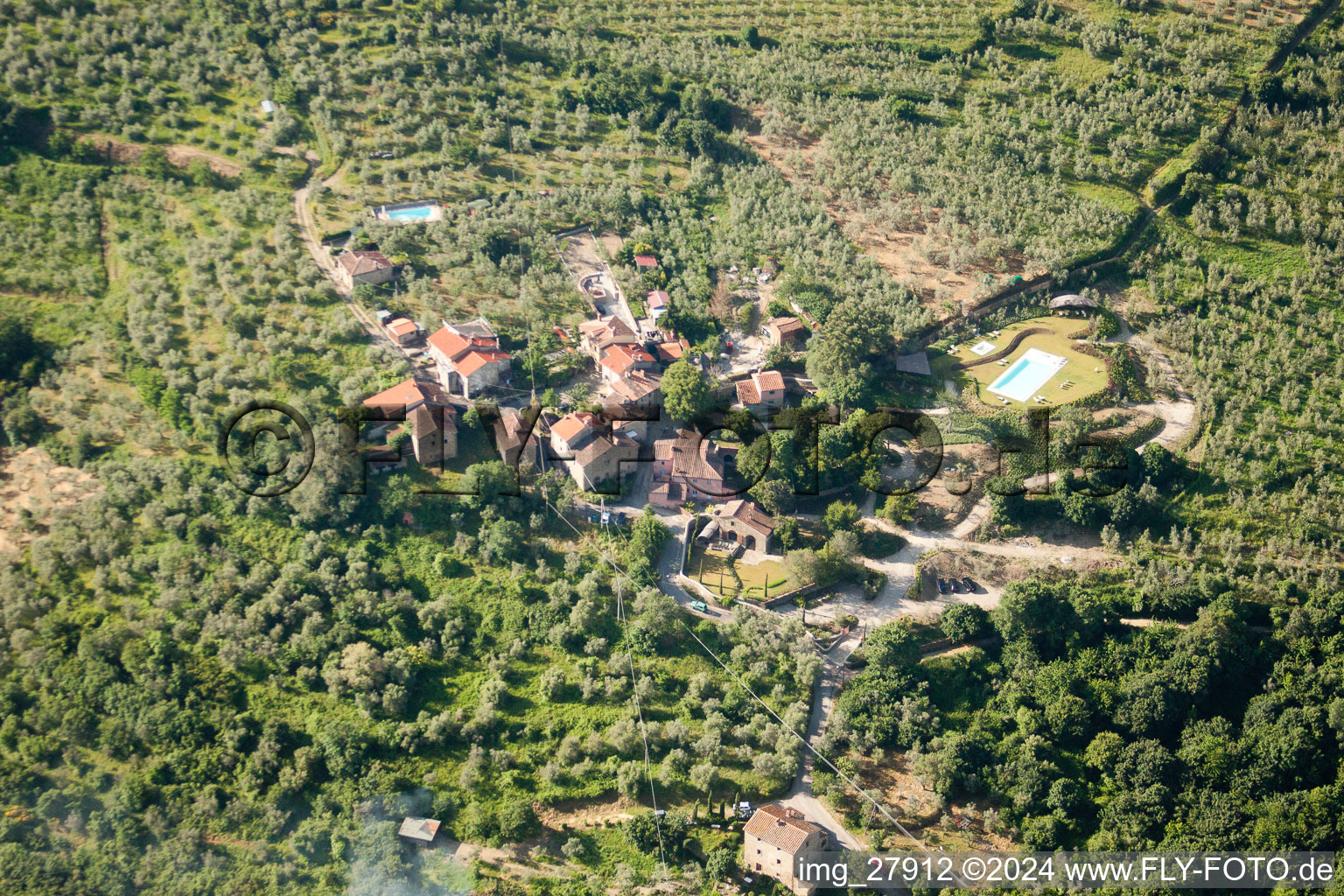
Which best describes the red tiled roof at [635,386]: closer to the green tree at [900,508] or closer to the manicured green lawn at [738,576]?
the manicured green lawn at [738,576]

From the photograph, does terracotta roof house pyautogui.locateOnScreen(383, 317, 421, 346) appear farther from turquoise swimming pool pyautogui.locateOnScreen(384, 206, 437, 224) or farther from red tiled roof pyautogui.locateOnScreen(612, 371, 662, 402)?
red tiled roof pyautogui.locateOnScreen(612, 371, 662, 402)

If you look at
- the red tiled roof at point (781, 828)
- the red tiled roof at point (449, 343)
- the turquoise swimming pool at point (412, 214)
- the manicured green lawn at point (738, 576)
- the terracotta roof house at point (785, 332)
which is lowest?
the red tiled roof at point (781, 828)

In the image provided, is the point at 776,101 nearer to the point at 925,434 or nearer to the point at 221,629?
the point at 925,434

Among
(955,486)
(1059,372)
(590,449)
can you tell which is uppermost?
(1059,372)

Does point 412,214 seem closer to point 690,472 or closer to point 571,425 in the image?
point 571,425

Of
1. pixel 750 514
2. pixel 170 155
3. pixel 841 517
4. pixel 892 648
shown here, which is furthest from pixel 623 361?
pixel 170 155

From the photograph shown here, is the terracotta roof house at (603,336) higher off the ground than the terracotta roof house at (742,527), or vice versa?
the terracotta roof house at (603,336)

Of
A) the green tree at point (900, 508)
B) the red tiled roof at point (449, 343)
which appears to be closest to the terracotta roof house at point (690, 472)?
the green tree at point (900, 508)
